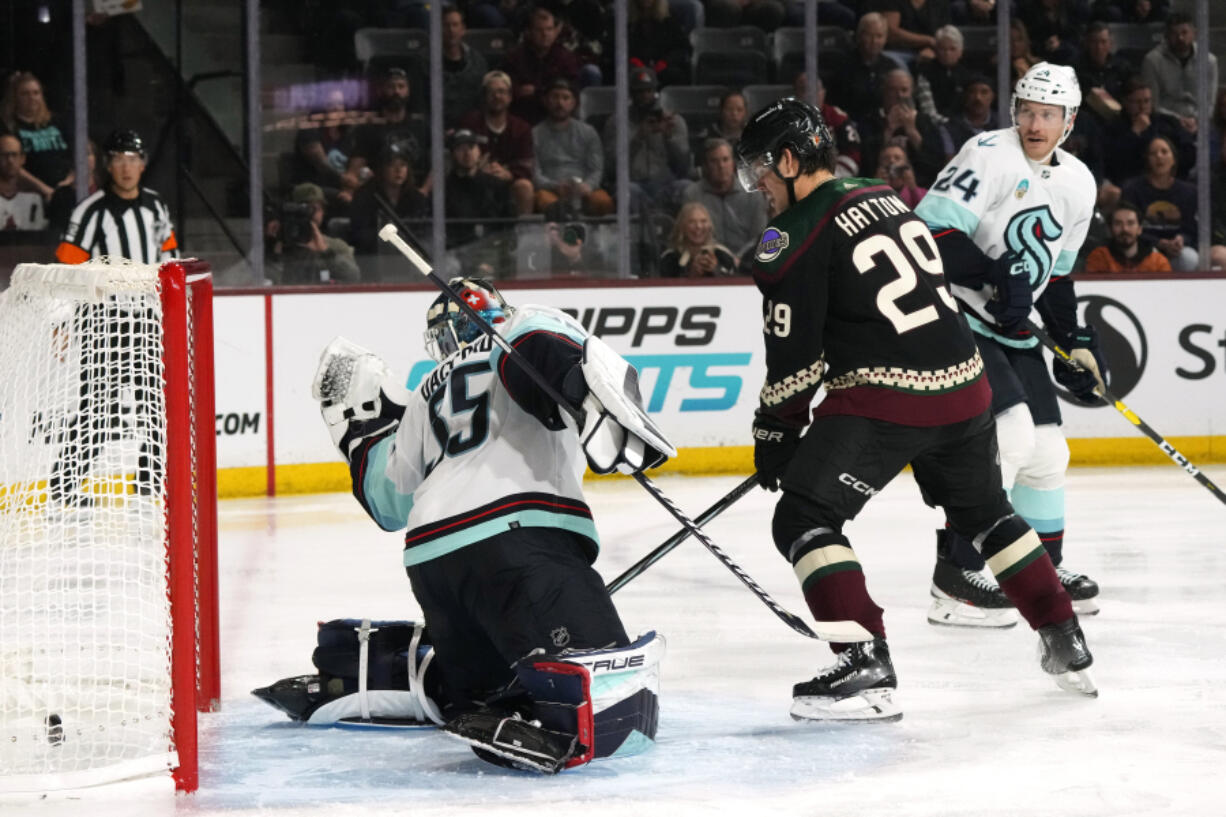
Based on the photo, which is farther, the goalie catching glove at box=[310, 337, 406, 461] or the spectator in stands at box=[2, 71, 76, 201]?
the spectator in stands at box=[2, 71, 76, 201]

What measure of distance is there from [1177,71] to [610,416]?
5.49 metres

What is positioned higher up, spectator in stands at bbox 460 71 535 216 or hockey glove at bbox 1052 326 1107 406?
spectator in stands at bbox 460 71 535 216

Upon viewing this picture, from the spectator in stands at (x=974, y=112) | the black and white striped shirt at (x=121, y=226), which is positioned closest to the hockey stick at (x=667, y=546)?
the black and white striped shirt at (x=121, y=226)

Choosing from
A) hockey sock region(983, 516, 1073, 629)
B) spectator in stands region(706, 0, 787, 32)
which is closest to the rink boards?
spectator in stands region(706, 0, 787, 32)

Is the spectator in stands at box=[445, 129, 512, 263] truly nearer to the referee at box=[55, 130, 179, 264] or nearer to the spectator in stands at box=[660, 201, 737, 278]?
the spectator in stands at box=[660, 201, 737, 278]

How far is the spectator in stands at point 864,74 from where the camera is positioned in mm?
7598

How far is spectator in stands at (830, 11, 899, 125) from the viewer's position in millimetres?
7598

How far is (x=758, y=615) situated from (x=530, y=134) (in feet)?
11.7

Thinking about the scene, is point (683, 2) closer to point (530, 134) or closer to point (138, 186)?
point (530, 134)

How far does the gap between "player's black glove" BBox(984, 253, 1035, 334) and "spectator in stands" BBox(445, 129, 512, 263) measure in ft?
11.0

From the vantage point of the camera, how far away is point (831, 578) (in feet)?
10.3

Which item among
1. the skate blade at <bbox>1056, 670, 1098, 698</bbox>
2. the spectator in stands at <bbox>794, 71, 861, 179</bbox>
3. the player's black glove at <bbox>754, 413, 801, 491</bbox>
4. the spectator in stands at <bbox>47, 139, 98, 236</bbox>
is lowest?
the skate blade at <bbox>1056, 670, 1098, 698</bbox>

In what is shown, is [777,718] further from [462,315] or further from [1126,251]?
[1126,251]

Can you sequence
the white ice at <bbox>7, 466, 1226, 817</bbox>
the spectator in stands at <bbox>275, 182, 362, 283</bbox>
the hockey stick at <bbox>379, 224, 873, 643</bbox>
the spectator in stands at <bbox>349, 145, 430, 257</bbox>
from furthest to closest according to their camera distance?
the spectator in stands at <bbox>349, 145, 430, 257</bbox> → the spectator in stands at <bbox>275, 182, 362, 283</bbox> → the hockey stick at <bbox>379, 224, 873, 643</bbox> → the white ice at <bbox>7, 466, 1226, 817</bbox>
